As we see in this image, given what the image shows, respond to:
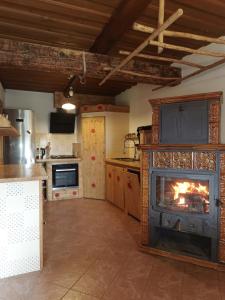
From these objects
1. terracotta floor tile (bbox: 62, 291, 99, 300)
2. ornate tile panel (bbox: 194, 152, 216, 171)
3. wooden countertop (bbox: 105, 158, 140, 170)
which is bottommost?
terracotta floor tile (bbox: 62, 291, 99, 300)

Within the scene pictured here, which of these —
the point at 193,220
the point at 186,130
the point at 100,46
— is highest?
the point at 100,46

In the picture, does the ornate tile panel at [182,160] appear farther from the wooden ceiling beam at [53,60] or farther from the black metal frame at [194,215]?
the wooden ceiling beam at [53,60]

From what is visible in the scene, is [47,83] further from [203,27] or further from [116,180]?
[203,27]

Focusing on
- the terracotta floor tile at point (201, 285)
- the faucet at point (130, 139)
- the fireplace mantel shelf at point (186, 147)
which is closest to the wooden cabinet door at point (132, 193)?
the faucet at point (130, 139)

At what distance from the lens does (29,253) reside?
2.36 metres

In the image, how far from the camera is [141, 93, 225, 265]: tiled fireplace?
2361mm

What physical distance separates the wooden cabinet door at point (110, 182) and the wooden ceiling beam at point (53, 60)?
2121mm

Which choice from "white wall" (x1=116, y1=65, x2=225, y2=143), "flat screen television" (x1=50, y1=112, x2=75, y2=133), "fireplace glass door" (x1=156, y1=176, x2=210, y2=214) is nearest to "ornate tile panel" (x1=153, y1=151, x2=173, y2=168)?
"fireplace glass door" (x1=156, y1=176, x2=210, y2=214)

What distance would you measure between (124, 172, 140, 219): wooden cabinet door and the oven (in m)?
1.57

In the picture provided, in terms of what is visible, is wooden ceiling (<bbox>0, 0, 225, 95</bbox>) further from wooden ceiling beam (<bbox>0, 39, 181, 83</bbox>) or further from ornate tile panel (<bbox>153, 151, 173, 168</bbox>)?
ornate tile panel (<bbox>153, 151, 173, 168</bbox>)

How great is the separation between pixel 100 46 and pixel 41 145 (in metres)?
3.37

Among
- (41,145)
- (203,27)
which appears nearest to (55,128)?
(41,145)

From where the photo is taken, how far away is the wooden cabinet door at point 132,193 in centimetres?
375

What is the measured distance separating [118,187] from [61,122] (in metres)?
2.18
